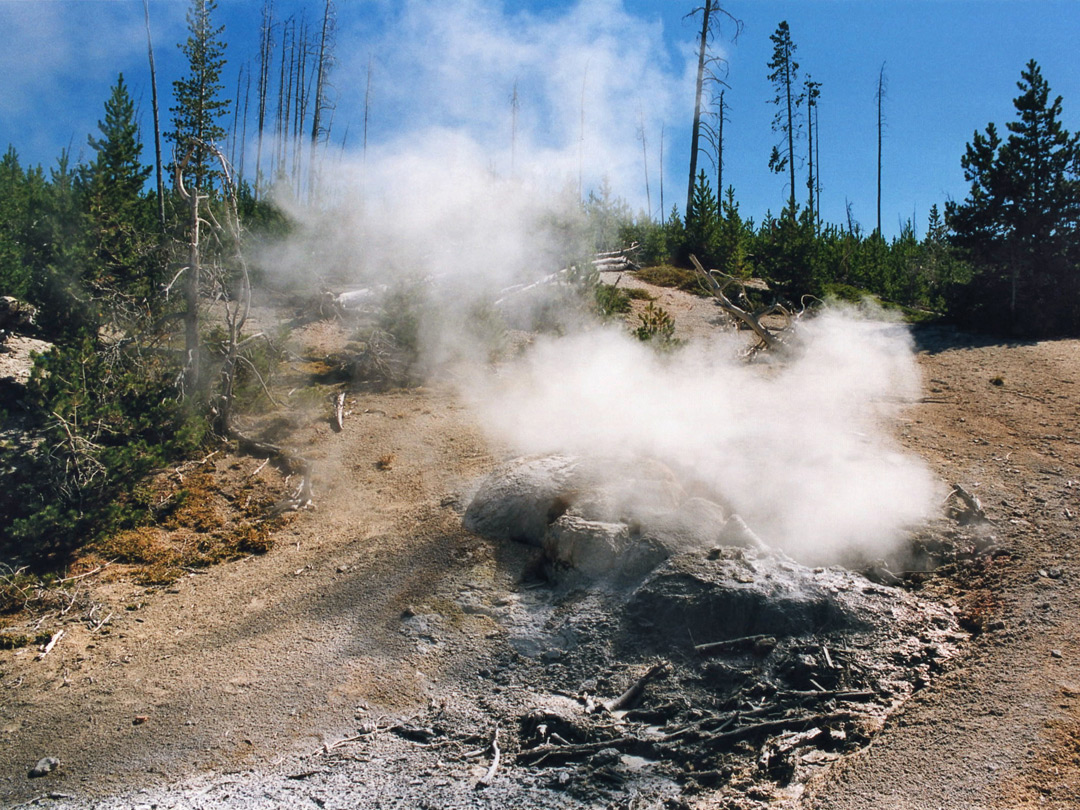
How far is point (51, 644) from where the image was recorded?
6699 mm

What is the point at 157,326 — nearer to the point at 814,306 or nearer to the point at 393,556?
the point at 393,556

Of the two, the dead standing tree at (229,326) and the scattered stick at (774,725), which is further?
the dead standing tree at (229,326)

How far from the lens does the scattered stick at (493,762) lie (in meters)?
4.49

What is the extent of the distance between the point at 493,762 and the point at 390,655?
1.68m

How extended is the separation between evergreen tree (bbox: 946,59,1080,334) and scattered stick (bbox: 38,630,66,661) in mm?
16177

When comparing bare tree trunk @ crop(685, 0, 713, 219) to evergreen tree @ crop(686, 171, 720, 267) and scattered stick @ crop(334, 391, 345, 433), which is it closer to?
evergreen tree @ crop(686, 171, 720, 267)

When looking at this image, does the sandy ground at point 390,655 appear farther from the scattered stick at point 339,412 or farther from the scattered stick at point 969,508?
the scattered stick at point 339,412

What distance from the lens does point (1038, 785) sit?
148 inches

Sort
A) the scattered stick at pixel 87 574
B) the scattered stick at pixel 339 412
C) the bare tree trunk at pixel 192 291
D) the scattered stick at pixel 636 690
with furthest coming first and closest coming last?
the scattered stick at pixel 339 412 → the bare tree trunk at pixel 192 291 → the scattered stick at pixel 87 574 → the scattered stick at pixel 636 690

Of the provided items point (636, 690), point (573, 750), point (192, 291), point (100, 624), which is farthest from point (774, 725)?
point (192, 291)

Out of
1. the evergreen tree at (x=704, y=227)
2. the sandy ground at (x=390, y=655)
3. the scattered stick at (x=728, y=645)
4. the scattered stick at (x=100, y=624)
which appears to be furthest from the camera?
the evergreen tree at (x=704, y=227)

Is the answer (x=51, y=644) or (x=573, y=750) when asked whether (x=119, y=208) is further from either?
(x=573, y=750)

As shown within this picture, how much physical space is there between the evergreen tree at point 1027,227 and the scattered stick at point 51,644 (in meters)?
16.2

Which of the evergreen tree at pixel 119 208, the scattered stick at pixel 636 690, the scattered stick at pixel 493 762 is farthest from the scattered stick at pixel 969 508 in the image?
the evergreen tree at pixel 119 208
